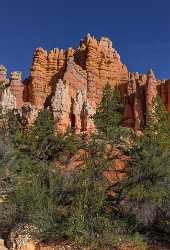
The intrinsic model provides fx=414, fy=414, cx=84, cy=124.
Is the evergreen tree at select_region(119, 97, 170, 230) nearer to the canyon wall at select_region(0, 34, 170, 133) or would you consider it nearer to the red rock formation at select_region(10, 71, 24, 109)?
the canyon wall at select_region(0, 34, 170, 133)

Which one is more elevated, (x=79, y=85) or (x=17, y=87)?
(x=17, y=87)

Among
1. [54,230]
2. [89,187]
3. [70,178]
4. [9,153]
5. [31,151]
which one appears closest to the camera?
[54,230]

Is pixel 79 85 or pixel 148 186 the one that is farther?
pixel 79 85

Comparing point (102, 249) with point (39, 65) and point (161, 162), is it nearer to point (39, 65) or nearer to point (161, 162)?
point (161, 162)

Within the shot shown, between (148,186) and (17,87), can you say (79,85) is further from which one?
(148,186)

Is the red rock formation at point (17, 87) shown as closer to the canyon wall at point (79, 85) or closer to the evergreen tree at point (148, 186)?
the canyon wall at point (79, 85)

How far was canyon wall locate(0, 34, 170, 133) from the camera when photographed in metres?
49.2

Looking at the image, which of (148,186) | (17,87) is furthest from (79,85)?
(148,186)

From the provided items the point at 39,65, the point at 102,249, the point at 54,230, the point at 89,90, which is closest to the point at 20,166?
the point at 54,230

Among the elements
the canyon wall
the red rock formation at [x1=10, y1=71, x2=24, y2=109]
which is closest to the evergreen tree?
the canyon wall

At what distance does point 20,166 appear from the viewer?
20.2 metres

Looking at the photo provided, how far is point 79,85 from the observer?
53.3 meters

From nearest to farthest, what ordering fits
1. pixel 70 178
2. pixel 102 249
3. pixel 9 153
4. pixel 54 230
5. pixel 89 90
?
pixel 102 249 → pixel 54 230 → pixel 70 178 → pixel 9 153 → pixel 89 90

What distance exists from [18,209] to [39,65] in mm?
45194
